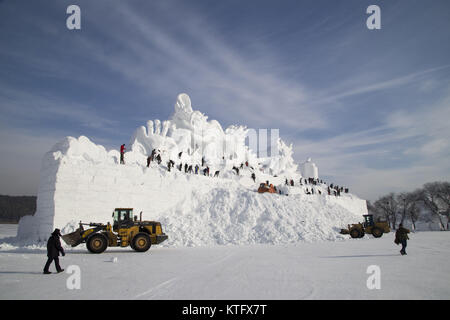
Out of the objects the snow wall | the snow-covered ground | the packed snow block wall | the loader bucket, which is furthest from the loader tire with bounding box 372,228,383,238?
the loader bucket

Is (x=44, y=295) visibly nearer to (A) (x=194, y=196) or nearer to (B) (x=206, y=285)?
(B) (x=206, y=285)

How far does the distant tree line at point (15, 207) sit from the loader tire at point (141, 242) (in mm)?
78292

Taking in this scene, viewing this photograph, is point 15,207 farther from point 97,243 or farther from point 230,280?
point 230,280

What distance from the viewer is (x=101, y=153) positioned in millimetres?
19391

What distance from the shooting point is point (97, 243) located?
11586mm

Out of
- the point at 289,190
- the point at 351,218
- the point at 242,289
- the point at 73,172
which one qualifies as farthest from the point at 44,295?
the point at 289,190

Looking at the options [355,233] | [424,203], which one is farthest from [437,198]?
[355,233]

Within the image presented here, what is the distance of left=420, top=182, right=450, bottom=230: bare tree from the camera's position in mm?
44706

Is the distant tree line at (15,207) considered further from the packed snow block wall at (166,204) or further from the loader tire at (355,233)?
the loader tire at (355,233)

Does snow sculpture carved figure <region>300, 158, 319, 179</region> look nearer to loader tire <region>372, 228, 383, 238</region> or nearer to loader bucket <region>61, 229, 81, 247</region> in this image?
loader tire <region>372, 228, 383, 238</region>

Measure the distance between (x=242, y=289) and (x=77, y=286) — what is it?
3756 millimetres

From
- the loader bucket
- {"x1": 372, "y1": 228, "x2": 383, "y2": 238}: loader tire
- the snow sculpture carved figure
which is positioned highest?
the snow sculpture carved figure

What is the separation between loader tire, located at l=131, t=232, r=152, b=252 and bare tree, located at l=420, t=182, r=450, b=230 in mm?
49631

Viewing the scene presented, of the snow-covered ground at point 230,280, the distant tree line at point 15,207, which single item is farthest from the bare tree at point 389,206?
the distant tree line at point 15,207
